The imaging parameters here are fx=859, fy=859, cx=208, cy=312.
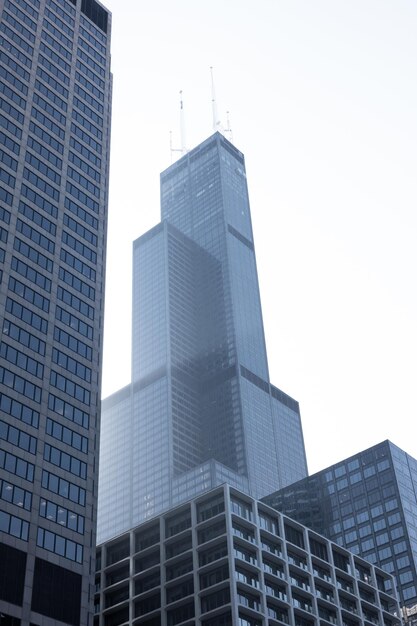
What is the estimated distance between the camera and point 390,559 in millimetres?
188500

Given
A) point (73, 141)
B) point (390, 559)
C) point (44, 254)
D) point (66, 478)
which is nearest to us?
point (66, 478)

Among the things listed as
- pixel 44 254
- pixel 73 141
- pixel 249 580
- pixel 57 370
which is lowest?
pixel 249 580

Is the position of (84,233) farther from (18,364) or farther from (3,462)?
(3,462)

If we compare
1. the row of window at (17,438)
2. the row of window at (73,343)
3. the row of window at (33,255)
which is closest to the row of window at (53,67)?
the row of window at (33,255)

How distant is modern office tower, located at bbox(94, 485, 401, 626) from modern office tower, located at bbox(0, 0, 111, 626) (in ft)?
113

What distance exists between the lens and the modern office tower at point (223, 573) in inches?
4818

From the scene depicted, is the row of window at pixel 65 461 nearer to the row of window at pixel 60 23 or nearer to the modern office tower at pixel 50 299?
the modern office tower at pixel 50 299

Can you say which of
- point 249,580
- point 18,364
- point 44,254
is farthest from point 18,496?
point 249,580

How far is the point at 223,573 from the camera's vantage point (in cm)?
12275

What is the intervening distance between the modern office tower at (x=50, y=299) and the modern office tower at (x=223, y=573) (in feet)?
113

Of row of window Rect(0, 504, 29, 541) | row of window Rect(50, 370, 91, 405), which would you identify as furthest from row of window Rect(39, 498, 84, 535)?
row of window Rect(50, 370, 91, 405)

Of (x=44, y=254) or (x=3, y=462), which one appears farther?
(x=44, y=254)

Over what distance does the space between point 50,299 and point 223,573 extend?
47.8 m

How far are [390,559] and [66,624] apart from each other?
120 metres
